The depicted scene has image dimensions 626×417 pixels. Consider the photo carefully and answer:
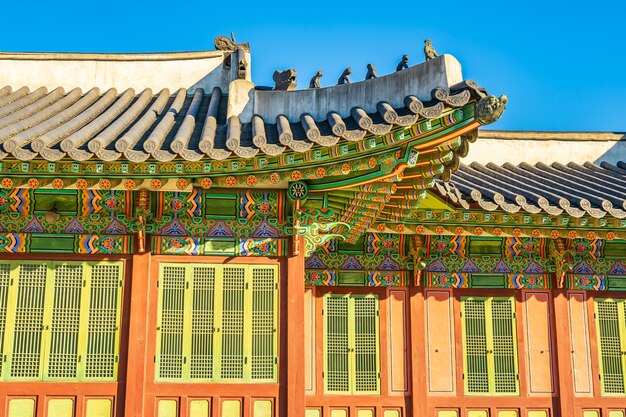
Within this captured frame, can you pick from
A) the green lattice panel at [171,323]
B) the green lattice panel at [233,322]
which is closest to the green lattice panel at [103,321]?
the green lattice panel at [171,323]

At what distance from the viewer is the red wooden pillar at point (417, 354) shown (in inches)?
522

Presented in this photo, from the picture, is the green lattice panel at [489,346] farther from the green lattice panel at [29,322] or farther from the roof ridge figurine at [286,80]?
the green lattice panel at [29,322]

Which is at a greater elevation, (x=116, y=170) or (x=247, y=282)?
(x=116, y=170)

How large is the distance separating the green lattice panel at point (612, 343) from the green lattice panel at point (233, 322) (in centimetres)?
625

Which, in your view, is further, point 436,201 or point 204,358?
point 436,201

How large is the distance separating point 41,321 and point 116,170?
241 centimetres

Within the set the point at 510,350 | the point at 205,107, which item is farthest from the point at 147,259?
the point at 510,350

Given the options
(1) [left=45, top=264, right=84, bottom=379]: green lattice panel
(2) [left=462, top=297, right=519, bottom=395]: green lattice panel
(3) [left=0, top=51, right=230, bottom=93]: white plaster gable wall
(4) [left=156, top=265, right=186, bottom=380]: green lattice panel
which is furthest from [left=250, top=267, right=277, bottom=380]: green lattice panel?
(3) [left=0, top=51, right=230, bottom=93]: white plaster gable wall

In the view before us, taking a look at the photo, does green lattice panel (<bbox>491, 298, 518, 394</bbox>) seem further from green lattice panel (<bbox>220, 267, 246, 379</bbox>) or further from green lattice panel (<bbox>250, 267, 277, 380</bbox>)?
green lattice panel (<bbox>220, 267, 246, 379</bbox>)

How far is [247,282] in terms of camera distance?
11383 millimetres

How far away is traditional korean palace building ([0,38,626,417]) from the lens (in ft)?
34.1

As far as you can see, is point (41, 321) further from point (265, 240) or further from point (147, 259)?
point (265, 240)

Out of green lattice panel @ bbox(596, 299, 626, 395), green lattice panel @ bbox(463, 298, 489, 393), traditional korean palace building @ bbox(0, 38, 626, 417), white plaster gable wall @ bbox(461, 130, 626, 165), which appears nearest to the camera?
traditional korean palace building @ bbox(0, 38, 626, 417)

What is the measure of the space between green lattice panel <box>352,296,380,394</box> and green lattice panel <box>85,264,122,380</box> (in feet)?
12.8
